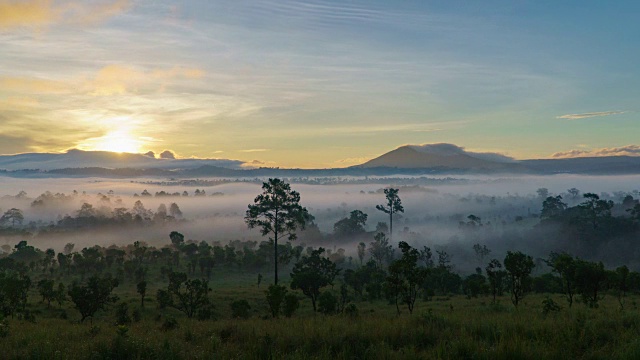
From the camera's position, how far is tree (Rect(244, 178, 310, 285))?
52938mm

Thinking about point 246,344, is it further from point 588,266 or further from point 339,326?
point 588,266

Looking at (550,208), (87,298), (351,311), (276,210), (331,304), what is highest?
(276,210)

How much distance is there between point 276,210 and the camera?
53844mm

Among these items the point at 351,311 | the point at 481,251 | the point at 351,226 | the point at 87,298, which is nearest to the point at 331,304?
the point at 351,311

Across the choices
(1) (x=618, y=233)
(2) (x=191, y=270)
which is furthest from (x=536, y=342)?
(1) (x=618, y=233)

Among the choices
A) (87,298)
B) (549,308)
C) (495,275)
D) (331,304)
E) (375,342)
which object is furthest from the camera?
(495,275)

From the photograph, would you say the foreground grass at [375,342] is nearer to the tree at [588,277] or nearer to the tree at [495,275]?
the tree at [588,277]

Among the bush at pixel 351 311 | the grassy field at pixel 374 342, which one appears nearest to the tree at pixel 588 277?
the bush at pixel 351 311

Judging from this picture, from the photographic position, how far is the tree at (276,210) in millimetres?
52938

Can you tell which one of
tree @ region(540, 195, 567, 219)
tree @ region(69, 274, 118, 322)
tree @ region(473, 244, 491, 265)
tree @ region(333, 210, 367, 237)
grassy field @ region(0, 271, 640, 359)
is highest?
grassy field @ region(0, 271, 640, 359)

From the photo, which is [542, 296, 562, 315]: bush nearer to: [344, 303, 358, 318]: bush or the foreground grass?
the foreground grass

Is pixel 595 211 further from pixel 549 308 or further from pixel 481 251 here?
pixel 549 308

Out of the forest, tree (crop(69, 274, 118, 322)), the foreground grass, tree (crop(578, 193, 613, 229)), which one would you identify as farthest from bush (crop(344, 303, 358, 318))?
tree (crop(578, 193, 613, 229))

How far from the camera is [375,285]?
62.6 meters
